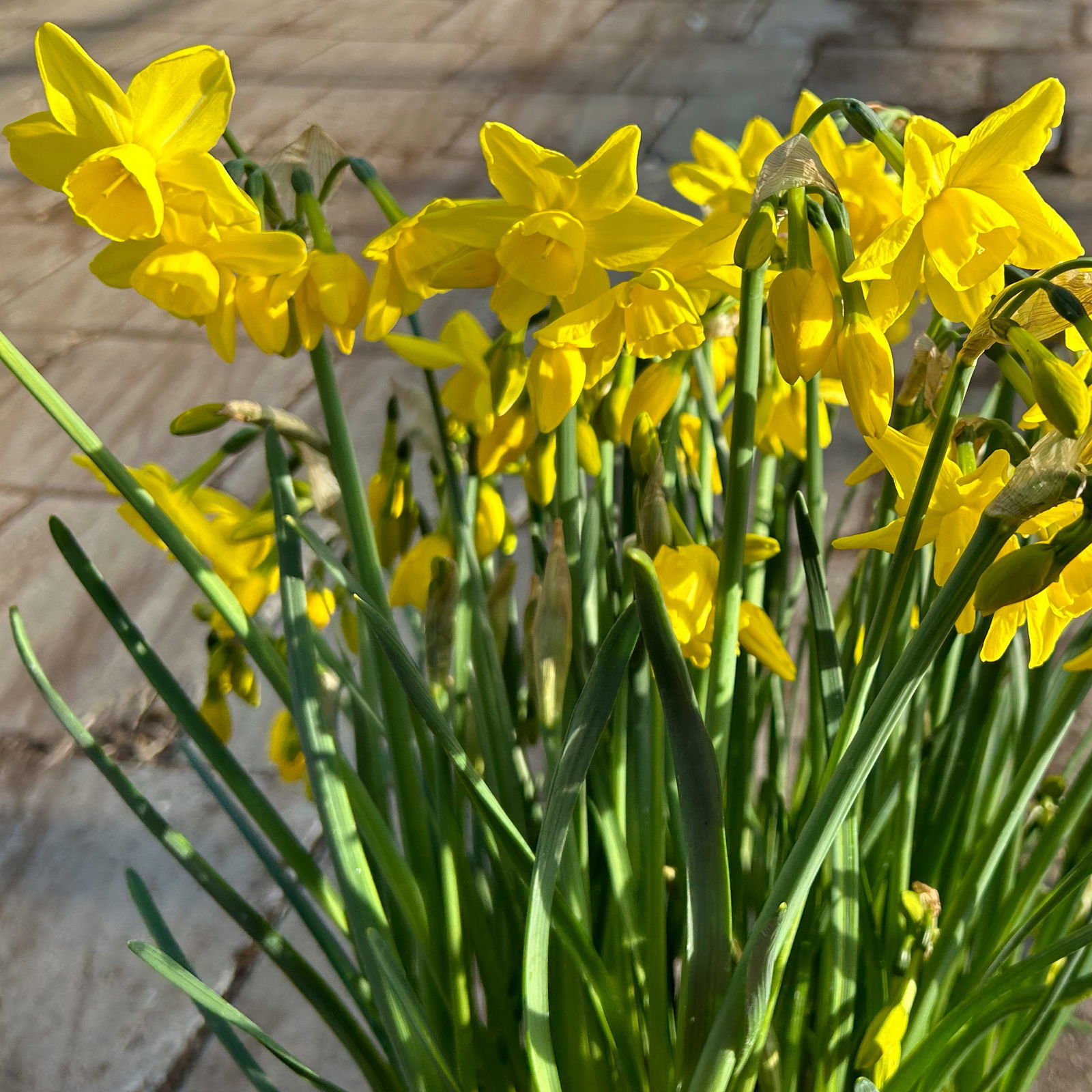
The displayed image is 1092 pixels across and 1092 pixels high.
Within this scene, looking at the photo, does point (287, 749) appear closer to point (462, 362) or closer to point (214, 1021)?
point (214, 1021)

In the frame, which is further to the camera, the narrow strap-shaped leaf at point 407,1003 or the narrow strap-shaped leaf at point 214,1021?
the narrow strap-shaped leaf at point 214,1021

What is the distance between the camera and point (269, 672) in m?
0.52

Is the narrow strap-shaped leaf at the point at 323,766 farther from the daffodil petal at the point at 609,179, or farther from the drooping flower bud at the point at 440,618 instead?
the daffodil petal at the point at 609,179

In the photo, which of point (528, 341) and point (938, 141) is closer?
point (938, 141)

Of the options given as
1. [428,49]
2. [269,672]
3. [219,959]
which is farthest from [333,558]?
[428,49]

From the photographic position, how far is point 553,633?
50cm

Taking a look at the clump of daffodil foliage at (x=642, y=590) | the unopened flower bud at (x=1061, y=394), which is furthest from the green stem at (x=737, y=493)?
the unopened flower bud at (x=1061, y=394)

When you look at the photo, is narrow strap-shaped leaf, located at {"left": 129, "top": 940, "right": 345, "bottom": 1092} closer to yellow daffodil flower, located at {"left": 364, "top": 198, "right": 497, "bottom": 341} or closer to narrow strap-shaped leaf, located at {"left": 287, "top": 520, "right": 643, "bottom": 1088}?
narrow strap-shaped leaf, located at {"left": 287, "top": 520, "right": 643, "bottom": 1088}

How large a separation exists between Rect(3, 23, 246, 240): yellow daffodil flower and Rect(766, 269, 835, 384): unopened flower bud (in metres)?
0.20

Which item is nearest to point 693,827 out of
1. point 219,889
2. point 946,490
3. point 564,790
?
point 564,790

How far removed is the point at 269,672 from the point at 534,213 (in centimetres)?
25

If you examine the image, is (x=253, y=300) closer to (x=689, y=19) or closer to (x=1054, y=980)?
(x=1054, y=980)

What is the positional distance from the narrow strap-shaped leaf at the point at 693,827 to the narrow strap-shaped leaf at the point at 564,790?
0.02m

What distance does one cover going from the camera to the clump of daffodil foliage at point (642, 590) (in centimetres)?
39
